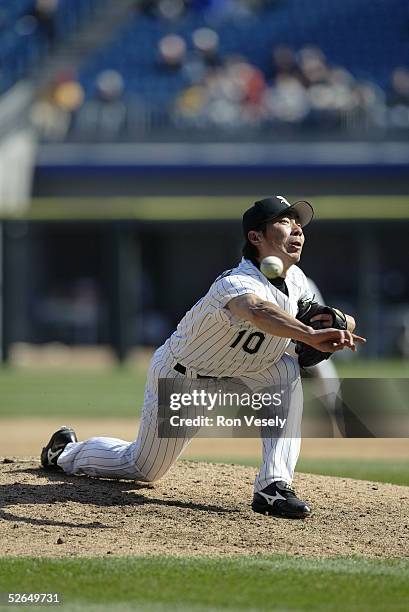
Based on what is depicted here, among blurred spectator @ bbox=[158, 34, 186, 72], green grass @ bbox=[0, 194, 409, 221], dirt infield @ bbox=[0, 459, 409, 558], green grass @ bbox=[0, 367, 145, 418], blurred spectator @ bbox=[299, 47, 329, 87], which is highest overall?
blurred spectator @ bbox=[158, 34, 186, 72]

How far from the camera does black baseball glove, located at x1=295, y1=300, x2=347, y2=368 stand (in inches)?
177

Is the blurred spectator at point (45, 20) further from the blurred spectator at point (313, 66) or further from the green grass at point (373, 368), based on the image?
the green grass at point (373, 368)

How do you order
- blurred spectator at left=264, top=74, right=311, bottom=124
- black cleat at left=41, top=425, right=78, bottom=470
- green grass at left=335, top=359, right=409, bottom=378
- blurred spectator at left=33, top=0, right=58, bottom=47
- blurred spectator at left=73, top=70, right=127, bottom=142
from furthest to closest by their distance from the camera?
1. blurred spectator at left=33, top=0, right=58, bottom=47
2. blurred spectator at left=73, top=70, right=127, bottom=142
3. blurred spectator at left=264, top=74, right=311, bottom=124
4. green grass at left=335, top=359, right=409, bottom=378
5. black cleat at left=41, top=425, right=78, bottom=470

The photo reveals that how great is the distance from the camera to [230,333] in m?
4.51

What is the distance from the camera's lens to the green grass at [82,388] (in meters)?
10.7

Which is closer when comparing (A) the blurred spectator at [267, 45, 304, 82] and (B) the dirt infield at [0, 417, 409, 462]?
(B) the dirt infield at [0, 417, 409, 462]

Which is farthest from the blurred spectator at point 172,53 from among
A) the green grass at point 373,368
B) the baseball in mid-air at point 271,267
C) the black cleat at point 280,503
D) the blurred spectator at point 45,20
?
the black cleat at point 280,503

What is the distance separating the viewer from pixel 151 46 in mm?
19781

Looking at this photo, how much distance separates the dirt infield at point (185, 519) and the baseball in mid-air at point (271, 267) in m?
0.97

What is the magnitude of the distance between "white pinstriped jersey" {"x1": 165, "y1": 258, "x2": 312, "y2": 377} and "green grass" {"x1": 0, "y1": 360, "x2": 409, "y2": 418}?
558cm

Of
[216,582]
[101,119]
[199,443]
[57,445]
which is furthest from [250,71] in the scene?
[216,582]

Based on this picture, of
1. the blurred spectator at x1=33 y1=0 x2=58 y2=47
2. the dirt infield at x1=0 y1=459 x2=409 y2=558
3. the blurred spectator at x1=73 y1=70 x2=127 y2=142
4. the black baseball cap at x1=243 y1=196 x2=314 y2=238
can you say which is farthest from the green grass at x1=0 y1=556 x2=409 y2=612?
the blurred spectator at x1=33 y1=0 x2=58 y2=47

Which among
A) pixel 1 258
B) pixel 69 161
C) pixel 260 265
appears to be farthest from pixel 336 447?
pixel 69 161

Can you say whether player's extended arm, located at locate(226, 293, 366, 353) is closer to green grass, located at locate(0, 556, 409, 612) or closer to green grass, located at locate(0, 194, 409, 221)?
green grass, located at locate(0, 556, 409, 612)
